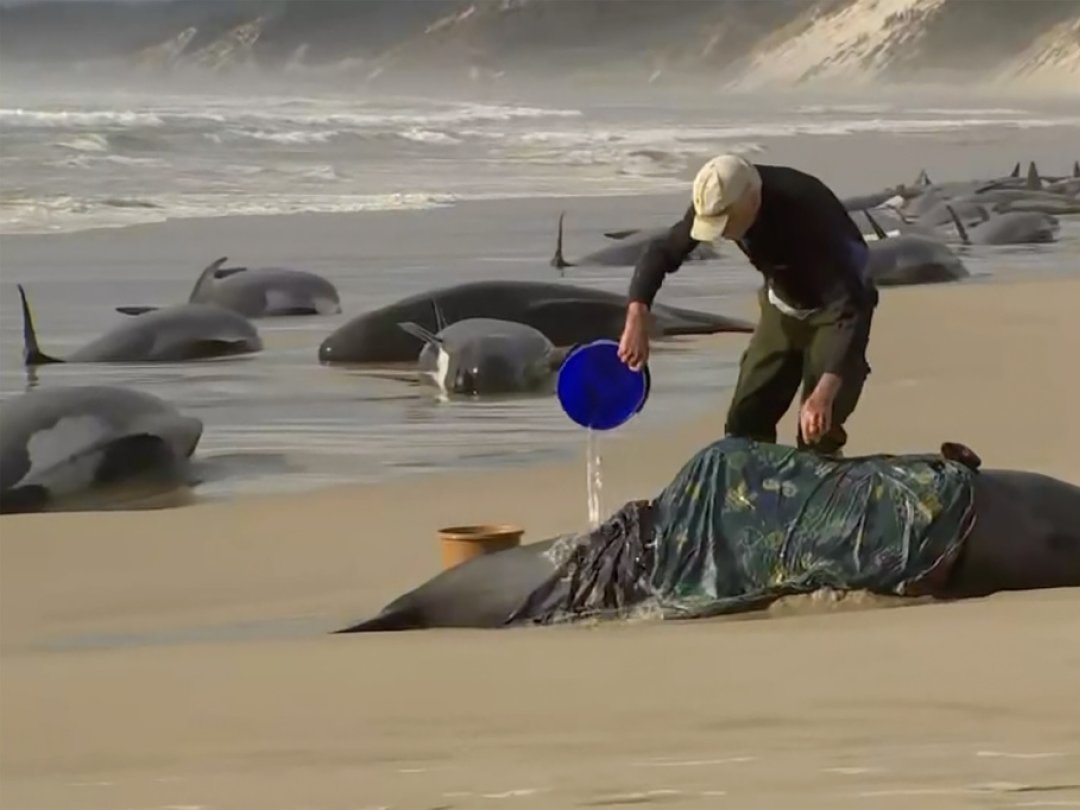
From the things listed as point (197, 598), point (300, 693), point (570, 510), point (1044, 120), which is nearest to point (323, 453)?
point (570, 510)

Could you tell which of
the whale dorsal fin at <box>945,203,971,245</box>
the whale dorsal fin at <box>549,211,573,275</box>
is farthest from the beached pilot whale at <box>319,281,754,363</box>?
the whale dorsal fin at <box>945,203,971,245</box>

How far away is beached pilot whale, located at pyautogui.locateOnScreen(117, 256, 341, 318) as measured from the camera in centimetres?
955

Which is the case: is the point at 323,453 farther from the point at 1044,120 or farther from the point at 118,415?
the point at 1044,120

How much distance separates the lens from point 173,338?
911cm

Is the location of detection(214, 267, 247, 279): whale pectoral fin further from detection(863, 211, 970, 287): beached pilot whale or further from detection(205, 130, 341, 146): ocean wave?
detection(863, 211, 970, 287): beached pilot whale

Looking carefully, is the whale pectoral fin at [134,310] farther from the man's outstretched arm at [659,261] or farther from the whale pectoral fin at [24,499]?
the man's outstretched arm at [659,261]

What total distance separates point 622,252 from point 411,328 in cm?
176

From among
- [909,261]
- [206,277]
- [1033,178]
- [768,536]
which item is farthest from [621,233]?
[768,536]

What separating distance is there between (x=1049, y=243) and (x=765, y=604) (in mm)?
7794

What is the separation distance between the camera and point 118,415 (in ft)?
24.3

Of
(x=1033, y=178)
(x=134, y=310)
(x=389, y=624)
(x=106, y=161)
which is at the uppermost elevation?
(x=106, y=161)

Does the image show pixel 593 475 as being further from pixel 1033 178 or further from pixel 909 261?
pixel 1033 178

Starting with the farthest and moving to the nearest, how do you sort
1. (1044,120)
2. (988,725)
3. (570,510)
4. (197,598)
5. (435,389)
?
1. (1044,120)
2. (435,389)
3. (570,510)
4. (197,598)
5. (988,725)

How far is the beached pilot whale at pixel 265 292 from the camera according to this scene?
31.3 feet
